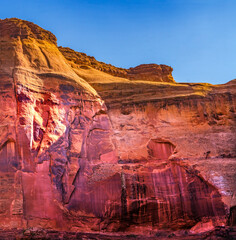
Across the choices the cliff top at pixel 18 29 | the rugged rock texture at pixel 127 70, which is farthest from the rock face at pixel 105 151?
the rugged rock texture at pixel 127 70

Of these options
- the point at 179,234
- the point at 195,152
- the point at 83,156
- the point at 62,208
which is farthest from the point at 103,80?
the point at 179,234

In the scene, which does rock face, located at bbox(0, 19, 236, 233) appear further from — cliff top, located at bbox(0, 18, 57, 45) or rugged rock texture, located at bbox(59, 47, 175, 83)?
rugged rock texture, located at bbox(59, 47, 175, 83)

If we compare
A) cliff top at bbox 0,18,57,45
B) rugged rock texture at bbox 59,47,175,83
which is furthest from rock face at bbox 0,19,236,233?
rugged rock texture at bbox 59,47,175,83

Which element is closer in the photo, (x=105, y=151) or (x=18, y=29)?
(x=105, y=151)

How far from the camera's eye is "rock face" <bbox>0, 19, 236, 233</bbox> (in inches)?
775

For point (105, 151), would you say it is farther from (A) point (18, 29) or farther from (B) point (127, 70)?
(B) point (127, 70)

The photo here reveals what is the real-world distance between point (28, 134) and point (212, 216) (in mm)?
14563

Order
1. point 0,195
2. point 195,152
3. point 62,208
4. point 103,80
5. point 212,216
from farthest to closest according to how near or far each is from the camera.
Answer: point 103,80
point 195,152
point 212,216
point 62,208
point 0,195

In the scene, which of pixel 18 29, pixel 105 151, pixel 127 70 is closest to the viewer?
pixel 105 151

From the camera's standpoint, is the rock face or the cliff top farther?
the cliff top

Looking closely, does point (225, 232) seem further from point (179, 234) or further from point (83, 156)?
point (83, 156)

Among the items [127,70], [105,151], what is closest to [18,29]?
[105,151]

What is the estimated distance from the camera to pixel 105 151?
22781 millimetres

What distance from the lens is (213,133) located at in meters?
23.9
